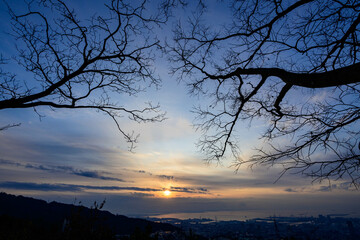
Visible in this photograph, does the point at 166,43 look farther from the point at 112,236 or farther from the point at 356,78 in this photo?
the point at 112,236

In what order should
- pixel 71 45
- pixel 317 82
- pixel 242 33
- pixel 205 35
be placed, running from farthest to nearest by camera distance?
pixel 71 45, pixel 205 35, pixel 242 33, pixel 317 82

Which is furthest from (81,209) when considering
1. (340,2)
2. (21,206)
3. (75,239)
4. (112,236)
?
(21,206)

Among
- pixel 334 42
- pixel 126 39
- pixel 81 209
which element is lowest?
pixel 81 209

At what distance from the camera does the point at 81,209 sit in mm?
3205

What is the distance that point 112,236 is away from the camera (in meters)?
3.08

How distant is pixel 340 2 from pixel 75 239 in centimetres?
588

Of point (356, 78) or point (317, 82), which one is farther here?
point (317, 82)

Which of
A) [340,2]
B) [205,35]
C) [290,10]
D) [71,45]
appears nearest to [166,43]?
[205,35]

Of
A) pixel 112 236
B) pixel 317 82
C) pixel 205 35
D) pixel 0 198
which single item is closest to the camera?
pixel 317 82

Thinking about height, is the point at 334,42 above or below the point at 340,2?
below

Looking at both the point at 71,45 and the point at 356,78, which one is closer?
the point at 356,78

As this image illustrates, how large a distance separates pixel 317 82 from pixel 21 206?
38.9 metres

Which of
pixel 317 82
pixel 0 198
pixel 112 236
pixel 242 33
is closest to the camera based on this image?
pixel 317 82

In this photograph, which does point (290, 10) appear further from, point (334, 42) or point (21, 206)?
point (21, 206)
